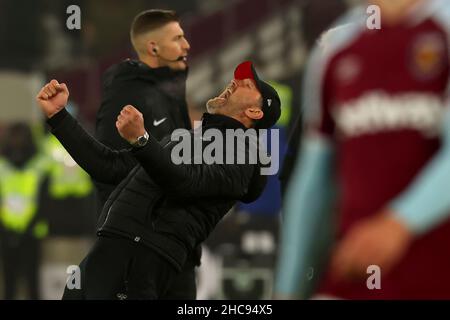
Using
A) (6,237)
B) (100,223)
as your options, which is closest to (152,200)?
(100,223)

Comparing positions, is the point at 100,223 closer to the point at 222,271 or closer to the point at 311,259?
the point at 311,259

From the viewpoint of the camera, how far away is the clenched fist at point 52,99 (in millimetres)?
5465

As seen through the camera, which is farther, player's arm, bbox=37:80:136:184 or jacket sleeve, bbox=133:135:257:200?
player's arm, bbox=37:80:136:184

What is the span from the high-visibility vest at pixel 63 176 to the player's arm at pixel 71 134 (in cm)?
683

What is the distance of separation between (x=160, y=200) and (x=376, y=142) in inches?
80.3

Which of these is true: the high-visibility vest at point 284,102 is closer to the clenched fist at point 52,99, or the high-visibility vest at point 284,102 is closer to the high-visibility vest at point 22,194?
the high-visibility vest at point 22,194

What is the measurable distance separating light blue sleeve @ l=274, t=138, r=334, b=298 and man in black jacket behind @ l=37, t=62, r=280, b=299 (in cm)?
169

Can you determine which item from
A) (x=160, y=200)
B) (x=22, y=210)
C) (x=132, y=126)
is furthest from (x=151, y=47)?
(x=22, y=210)

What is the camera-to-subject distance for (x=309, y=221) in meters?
3.43

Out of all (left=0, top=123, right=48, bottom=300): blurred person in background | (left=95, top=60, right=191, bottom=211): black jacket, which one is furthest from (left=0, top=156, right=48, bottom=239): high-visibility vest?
(left=95, top=60, right=191, bottom=211): black jacket

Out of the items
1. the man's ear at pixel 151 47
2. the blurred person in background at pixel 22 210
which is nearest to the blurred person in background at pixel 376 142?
the man's ear at pixel 151 47

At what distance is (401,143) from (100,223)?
7.94ft

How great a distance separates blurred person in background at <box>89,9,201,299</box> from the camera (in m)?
5.91

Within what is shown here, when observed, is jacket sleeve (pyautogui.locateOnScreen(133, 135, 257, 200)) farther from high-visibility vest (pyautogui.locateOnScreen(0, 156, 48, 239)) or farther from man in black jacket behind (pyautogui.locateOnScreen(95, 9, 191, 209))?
high-visibility vest (pyautogui.locateOnScreen(0, 156, 48, 239))
